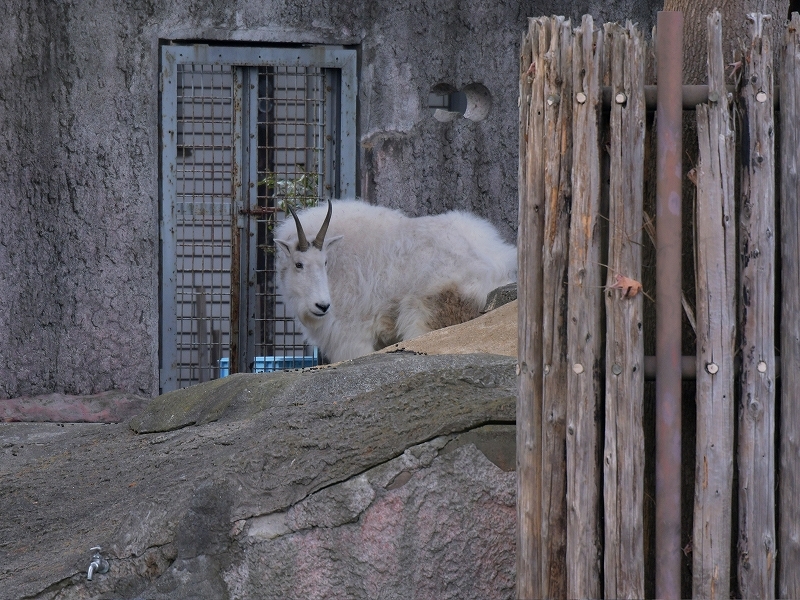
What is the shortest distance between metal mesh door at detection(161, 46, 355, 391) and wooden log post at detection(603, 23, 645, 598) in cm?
493

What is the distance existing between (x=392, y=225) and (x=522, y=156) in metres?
4.49

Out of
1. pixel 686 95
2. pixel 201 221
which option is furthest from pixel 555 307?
pixel 201 221

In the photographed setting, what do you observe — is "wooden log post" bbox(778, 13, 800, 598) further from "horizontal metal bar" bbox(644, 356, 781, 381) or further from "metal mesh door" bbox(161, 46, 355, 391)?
"metal mesh door" bbox(161, 46, 355, 391)

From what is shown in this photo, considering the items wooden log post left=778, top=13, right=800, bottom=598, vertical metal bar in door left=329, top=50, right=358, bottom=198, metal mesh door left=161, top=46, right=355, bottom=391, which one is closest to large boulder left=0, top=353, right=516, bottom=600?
wooden log post left=778, top=13, right=800, bottom=598

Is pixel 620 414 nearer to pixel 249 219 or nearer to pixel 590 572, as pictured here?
pixel 590 572

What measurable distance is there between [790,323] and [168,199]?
5514 millimetres

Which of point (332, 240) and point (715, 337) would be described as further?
point (332, 240)

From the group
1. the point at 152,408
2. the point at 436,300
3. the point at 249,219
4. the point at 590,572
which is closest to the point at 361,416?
the point at 590,572

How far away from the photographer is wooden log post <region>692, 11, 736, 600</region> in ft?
8.55

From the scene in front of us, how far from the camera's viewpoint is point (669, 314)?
2.63 m

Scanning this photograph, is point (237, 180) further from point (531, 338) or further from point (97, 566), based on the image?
point (531, 338)

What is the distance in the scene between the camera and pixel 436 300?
705 cm

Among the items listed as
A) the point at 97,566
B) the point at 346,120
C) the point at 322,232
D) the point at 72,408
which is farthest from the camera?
the point at 346,120

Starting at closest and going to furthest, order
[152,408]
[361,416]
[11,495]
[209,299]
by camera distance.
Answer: [361,416] → [11,495] → [152,408] → [209,299]
